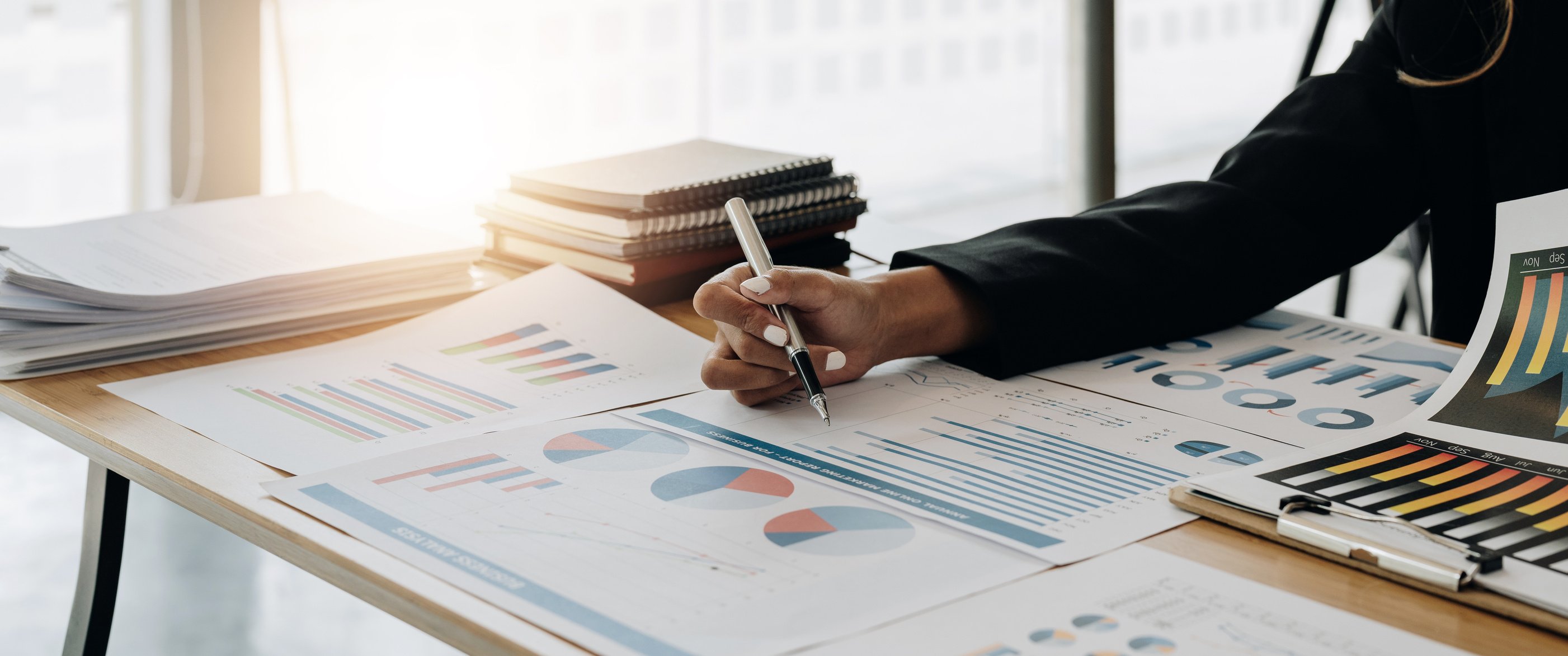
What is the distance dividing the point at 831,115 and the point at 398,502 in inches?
162

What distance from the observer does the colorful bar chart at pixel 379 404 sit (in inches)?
29.7

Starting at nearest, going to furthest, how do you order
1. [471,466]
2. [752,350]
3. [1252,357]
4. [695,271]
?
[471,466], [752,350], [1252,357], [695,271]

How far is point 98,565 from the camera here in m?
1.19

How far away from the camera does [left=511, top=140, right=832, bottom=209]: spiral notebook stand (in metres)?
1.07

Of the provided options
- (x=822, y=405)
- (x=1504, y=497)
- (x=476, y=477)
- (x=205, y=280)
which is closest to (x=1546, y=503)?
(x=1504, y=497)

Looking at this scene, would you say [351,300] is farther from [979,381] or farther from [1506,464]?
[1506,464]

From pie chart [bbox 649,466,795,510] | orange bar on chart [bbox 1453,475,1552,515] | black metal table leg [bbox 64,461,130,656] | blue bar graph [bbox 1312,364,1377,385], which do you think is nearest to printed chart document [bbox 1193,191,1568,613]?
orange bar on chart [bbox 1453,475,1552,515]

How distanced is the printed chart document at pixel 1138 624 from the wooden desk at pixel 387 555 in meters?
0.02

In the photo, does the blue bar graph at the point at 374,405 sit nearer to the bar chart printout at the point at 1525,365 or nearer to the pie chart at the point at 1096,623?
the pie chart at the point at 1096,623

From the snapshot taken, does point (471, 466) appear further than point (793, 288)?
No

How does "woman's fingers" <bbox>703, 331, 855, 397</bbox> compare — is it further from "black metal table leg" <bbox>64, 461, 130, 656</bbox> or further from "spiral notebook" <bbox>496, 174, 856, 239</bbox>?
"black metal table leg" <bbox>64, 461, 130, 656</bbox>

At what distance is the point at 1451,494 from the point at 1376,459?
0.17 ft

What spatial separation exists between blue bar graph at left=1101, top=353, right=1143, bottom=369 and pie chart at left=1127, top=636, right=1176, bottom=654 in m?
0.42

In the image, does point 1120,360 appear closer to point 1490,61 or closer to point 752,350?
point 752,350
